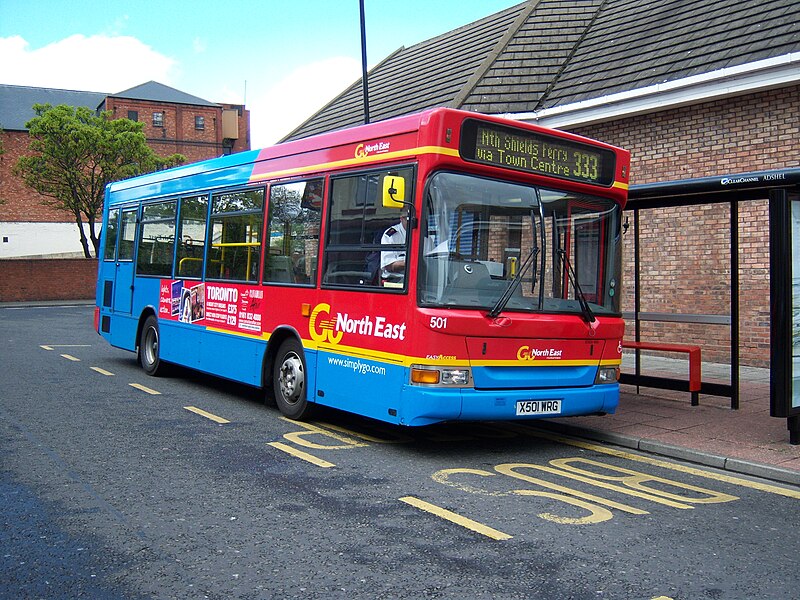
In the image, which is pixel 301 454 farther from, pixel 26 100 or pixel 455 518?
pixel 26 100

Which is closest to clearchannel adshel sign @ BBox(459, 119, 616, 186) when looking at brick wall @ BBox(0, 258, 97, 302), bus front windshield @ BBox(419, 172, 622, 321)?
bus front windshield @ BBox(419, 172, 622, 321)

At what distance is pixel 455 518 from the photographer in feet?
17.8

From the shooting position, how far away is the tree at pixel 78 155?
41688 millimetres

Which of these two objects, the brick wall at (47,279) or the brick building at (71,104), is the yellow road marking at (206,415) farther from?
the brick building at (71,104)

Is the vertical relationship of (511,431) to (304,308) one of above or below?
below

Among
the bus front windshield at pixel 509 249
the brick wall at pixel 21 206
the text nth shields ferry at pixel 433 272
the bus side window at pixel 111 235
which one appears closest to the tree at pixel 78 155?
the brick wall at pixel 21 206

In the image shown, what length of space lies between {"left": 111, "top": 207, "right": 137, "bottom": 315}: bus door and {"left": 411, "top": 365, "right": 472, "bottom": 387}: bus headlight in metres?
7.58

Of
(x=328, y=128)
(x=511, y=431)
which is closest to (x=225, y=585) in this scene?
(x=511, y=431)

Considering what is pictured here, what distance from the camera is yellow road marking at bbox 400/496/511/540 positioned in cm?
510

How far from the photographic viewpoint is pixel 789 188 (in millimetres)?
7371

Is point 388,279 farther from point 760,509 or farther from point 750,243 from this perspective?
point 750,243

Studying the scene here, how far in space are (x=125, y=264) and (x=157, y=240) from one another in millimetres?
1463

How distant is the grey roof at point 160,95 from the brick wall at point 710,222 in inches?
2458

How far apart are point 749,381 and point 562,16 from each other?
442 inches
